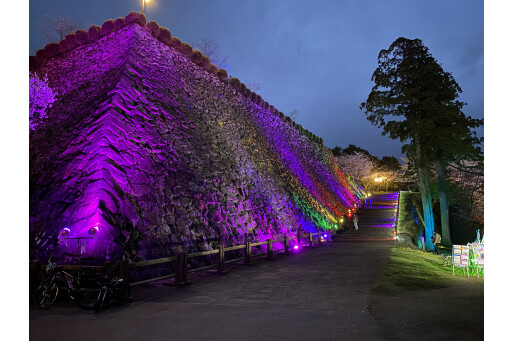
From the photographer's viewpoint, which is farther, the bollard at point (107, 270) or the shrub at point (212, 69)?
the shrub at point (212, 69)

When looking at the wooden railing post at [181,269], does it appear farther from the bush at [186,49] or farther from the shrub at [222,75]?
the shrub at [222,75]

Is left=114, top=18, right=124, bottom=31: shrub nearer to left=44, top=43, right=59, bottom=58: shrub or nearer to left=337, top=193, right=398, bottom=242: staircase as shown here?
left=44, top=43, right=59, bottom=58: shrub

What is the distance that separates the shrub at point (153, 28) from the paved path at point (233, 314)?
13.0 meters

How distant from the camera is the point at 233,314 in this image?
20.1ft

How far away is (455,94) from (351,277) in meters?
23.7

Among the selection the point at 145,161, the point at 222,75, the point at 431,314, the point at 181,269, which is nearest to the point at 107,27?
the point at 222,75

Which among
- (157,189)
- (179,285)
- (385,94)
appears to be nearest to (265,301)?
(179,285)

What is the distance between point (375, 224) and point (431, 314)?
2408cm

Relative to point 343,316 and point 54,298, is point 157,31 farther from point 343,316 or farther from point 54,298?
point 343,316

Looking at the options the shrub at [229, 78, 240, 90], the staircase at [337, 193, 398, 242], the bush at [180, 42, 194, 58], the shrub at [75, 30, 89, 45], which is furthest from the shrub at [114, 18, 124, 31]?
the staircase at [337, 193, 398, 242]

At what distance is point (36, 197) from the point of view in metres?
11.0

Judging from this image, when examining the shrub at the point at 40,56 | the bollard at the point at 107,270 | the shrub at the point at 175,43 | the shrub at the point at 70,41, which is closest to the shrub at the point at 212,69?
the shrub at the point at 175,43

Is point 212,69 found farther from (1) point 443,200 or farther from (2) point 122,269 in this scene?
(1) point 443,200

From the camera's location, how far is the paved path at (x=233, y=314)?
507 cm
